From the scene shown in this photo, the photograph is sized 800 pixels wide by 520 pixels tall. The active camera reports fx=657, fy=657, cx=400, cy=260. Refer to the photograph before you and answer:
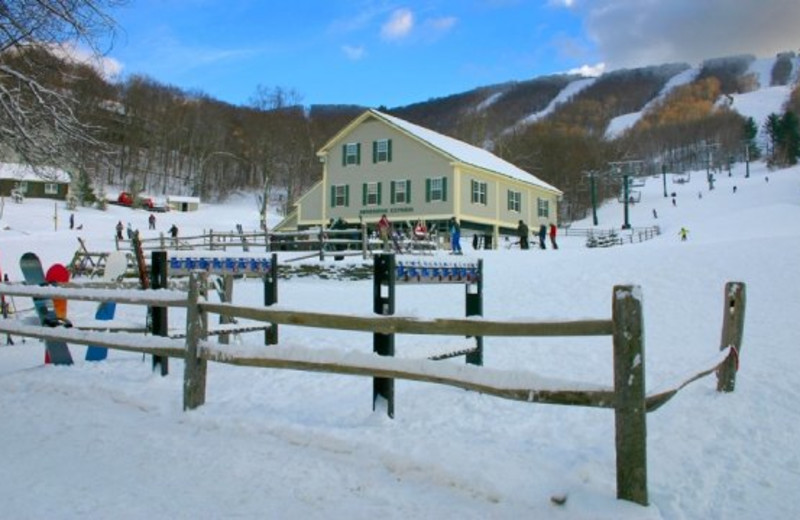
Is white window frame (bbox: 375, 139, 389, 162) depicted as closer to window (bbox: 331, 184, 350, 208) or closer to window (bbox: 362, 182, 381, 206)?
window (bbox: 362, 182, 381, 206)

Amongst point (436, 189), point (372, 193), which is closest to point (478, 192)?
point (436, 189)

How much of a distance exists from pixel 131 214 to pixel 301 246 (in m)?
48.1

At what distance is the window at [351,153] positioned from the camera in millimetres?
41219

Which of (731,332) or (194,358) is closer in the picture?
(194,358)

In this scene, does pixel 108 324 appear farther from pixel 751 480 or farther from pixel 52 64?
pixel 751 480

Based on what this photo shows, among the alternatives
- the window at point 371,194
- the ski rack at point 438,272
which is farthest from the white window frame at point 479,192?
the ski rack at point 438,272

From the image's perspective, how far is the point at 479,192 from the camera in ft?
130

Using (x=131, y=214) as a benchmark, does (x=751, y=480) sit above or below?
below

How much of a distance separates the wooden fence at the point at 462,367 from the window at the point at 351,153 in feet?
112

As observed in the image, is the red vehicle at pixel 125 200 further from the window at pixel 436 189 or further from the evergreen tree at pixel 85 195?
the window at pixel 436 189

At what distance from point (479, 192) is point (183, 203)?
56.3m

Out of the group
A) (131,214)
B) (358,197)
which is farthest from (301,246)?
(131,214)

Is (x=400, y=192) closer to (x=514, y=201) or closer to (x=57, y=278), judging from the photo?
(x=514, y=201)

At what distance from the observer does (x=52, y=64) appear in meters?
9.90
